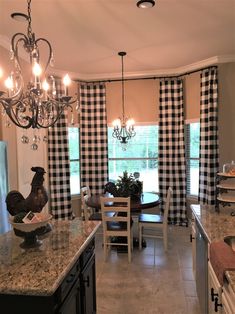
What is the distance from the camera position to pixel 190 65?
201 inches

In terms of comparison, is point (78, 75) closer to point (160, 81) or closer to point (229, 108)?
point (160, 81)

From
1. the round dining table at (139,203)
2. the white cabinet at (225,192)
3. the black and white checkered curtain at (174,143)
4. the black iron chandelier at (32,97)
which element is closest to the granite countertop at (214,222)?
the white cabinet at (225,192)

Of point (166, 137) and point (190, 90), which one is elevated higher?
point (190, 90)

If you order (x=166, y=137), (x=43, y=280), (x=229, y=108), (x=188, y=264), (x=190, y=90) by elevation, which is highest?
(x=190, y=90)

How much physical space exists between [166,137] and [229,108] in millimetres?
1264

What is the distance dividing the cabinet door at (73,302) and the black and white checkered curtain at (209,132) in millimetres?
3390

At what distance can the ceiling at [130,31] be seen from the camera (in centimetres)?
290

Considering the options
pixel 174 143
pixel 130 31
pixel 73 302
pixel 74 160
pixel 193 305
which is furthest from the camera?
pixel 74 160

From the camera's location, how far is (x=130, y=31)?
3.50m

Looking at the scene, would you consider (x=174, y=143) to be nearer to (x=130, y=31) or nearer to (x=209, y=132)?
(x=209, y=132)

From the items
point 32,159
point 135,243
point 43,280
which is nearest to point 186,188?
point 135,243

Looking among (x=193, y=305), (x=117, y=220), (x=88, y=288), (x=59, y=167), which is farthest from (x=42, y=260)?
(x=59, y=167)

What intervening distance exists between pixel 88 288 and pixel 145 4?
8.77ft

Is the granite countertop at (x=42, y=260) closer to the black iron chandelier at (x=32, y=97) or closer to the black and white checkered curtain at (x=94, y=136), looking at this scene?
the black iron chandelier at (x=32, y=97)
